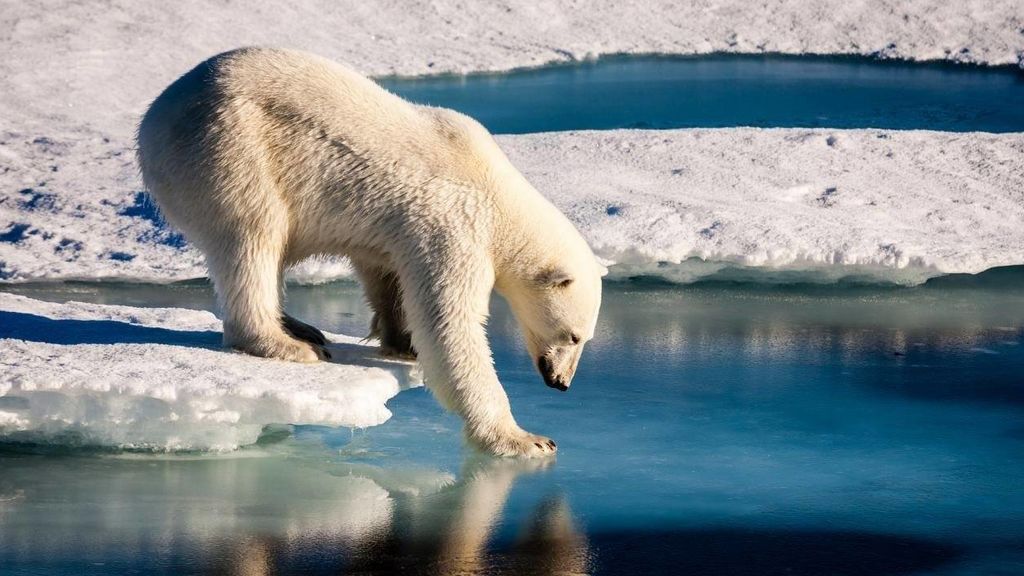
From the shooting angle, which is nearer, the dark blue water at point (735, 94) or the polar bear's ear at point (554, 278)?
the polar bear's ear at point (554, 278)

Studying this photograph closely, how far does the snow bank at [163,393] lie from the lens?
445 centimetres

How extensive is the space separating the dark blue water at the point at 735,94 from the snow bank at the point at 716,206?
7.25 feet

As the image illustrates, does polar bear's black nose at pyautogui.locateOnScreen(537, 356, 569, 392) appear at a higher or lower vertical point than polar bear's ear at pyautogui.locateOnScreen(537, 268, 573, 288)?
lower

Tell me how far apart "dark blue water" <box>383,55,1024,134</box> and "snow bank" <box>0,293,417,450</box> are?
22.8ft

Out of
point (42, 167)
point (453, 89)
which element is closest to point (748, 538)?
point (42, 167)

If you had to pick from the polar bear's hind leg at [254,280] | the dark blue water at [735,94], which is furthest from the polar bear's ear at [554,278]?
the dark blue water at [735,94]

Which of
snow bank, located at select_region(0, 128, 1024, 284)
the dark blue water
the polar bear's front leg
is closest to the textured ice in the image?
snow bank, located at select_region(0, 128, 1024, 284)

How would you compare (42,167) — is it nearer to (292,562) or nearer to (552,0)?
(292,562)

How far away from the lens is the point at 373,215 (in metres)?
4.95

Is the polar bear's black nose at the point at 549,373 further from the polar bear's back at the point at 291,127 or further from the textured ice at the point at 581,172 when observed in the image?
the textured ice at the point at 581,172

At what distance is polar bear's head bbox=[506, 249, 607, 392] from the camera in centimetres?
497

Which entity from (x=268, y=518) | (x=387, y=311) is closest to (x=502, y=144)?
(x=387, y=311)

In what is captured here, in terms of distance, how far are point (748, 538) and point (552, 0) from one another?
12901 mm

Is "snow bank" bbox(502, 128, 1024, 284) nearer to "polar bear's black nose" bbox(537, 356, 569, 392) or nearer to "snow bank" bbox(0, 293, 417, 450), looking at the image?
"polar bear's black nose" bbox(537, 356, 569, 392)
